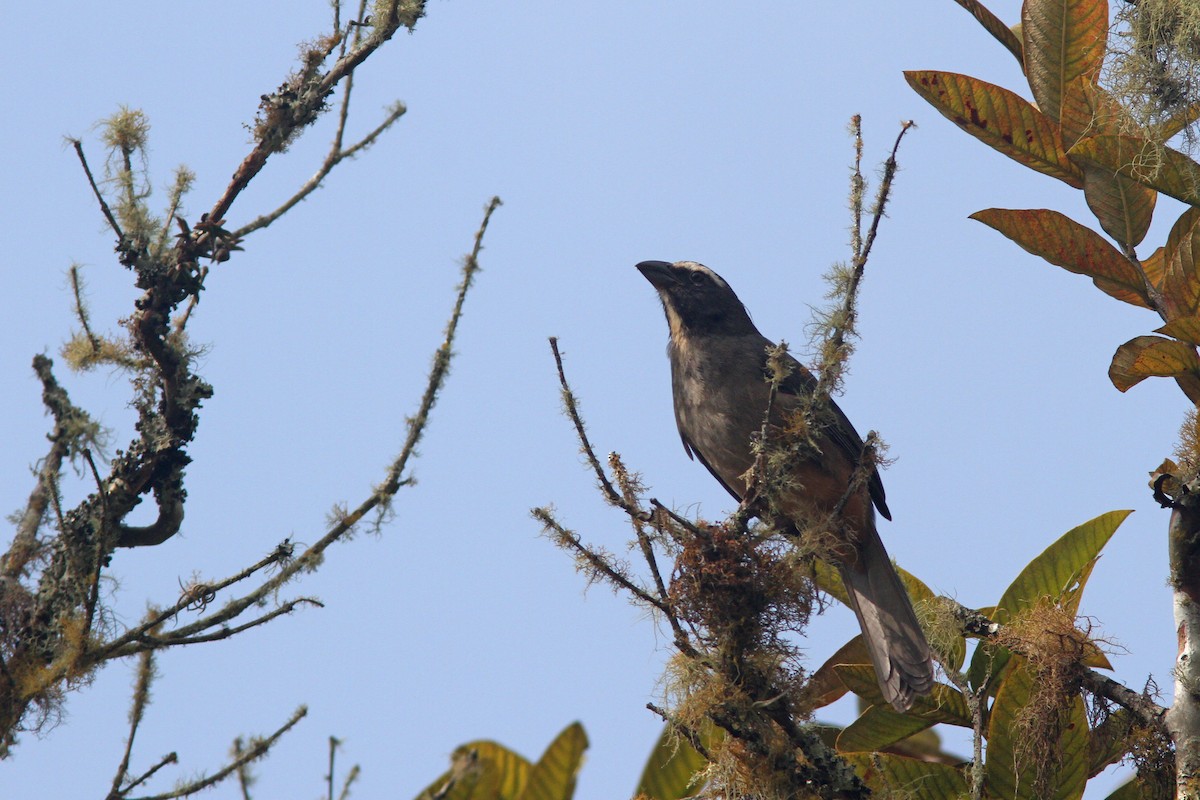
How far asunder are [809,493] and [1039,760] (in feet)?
6.04

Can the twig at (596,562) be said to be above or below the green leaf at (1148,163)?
below

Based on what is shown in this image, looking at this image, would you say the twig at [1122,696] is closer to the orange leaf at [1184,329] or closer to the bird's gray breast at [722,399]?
the orange leaf at [1184,329]

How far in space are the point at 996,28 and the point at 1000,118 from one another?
1.41 feet

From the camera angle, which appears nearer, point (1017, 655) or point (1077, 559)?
point (1017, 655)

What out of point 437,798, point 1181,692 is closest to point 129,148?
point 437,798

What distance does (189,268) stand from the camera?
384 cm

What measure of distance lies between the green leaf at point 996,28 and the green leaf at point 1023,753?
6.89ft

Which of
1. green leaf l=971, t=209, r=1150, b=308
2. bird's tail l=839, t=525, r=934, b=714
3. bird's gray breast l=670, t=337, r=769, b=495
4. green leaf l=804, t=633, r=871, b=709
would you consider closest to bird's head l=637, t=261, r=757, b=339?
bird's gray breast l=670, t=337, r=769, b=495

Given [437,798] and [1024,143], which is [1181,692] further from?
[437,798]

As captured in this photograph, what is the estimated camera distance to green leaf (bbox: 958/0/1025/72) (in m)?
4.38

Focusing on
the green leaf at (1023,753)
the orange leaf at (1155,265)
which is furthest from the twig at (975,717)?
the orange leaf at (1155,265)

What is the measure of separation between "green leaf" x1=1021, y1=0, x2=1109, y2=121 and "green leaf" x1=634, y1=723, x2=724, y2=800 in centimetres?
234

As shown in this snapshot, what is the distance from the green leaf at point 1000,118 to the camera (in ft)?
13.7

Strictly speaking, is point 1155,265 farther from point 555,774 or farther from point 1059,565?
point 555,774
